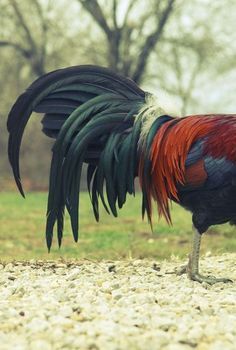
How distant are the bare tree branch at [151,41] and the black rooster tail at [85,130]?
15803 millimetres

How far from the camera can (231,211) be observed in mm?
5570

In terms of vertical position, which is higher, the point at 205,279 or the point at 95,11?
the point at 95,11

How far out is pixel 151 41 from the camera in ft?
72.2

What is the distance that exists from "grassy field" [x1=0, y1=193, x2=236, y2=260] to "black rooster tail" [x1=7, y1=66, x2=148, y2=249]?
203cm

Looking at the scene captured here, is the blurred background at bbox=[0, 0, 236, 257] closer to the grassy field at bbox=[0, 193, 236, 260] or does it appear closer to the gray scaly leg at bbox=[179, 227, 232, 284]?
the grassy field at bbox=[0, 193, 236, 260]

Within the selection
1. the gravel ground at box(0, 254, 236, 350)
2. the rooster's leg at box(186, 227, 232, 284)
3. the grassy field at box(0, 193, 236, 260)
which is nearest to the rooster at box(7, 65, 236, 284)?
the rooster's leg at box(186, 227, 232, 284)

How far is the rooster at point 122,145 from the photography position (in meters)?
5.55

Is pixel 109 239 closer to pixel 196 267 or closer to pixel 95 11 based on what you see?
pixel 196 267

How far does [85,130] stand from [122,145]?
38 centimetres

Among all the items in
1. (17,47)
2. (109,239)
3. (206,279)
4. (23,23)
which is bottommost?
(109,239)

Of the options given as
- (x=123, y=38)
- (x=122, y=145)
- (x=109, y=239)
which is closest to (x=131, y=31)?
(x=123, y=38)

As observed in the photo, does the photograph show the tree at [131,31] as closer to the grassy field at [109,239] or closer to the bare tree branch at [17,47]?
the bare tree branch at [17,47]

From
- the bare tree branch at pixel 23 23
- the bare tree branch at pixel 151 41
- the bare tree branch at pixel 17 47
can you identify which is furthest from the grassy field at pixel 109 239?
the bare tree branch at pixel 23 23

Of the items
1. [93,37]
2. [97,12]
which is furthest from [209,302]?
[93,37]
